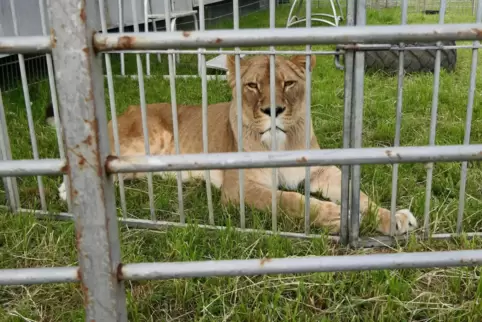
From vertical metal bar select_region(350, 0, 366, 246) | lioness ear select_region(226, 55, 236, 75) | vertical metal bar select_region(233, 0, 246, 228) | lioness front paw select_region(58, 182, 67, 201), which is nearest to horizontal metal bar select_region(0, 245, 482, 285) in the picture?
vertical metal bar select_region(350, 0, 366, 246)

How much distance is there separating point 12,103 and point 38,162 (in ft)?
11.0

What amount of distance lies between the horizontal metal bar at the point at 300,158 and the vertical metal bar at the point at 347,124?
3.32 ft

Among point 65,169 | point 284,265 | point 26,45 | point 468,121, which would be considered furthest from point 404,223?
point 26,45

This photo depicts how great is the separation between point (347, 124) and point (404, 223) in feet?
1.48

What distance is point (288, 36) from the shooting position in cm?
96

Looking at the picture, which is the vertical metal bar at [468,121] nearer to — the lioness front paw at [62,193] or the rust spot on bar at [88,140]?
the rust spot on bar at [88,140]

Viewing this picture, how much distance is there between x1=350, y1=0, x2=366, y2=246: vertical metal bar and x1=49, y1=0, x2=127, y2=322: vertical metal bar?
45.4 inches

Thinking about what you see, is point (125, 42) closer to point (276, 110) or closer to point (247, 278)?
point (247, 278)

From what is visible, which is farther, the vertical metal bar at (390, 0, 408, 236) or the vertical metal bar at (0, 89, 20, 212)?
the vertical metal bar at (0, 89, 20, 212)

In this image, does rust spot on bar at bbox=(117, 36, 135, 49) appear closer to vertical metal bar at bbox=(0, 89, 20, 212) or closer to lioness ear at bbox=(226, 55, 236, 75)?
vertical metal bar at bbox=(0, 89, 20, 212)

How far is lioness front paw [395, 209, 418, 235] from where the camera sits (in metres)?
2.16

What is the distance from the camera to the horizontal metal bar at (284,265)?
1.08m

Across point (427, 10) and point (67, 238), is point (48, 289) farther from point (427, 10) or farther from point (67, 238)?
point (427, 10)

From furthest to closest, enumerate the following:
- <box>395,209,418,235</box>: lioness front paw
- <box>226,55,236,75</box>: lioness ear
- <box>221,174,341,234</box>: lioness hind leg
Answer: <box>226,55,236,75</box>: lioness ear, <box>221,174,341,234</box>: lioness hind leg, <box>395,209,418,235</box>: lioness front paw
